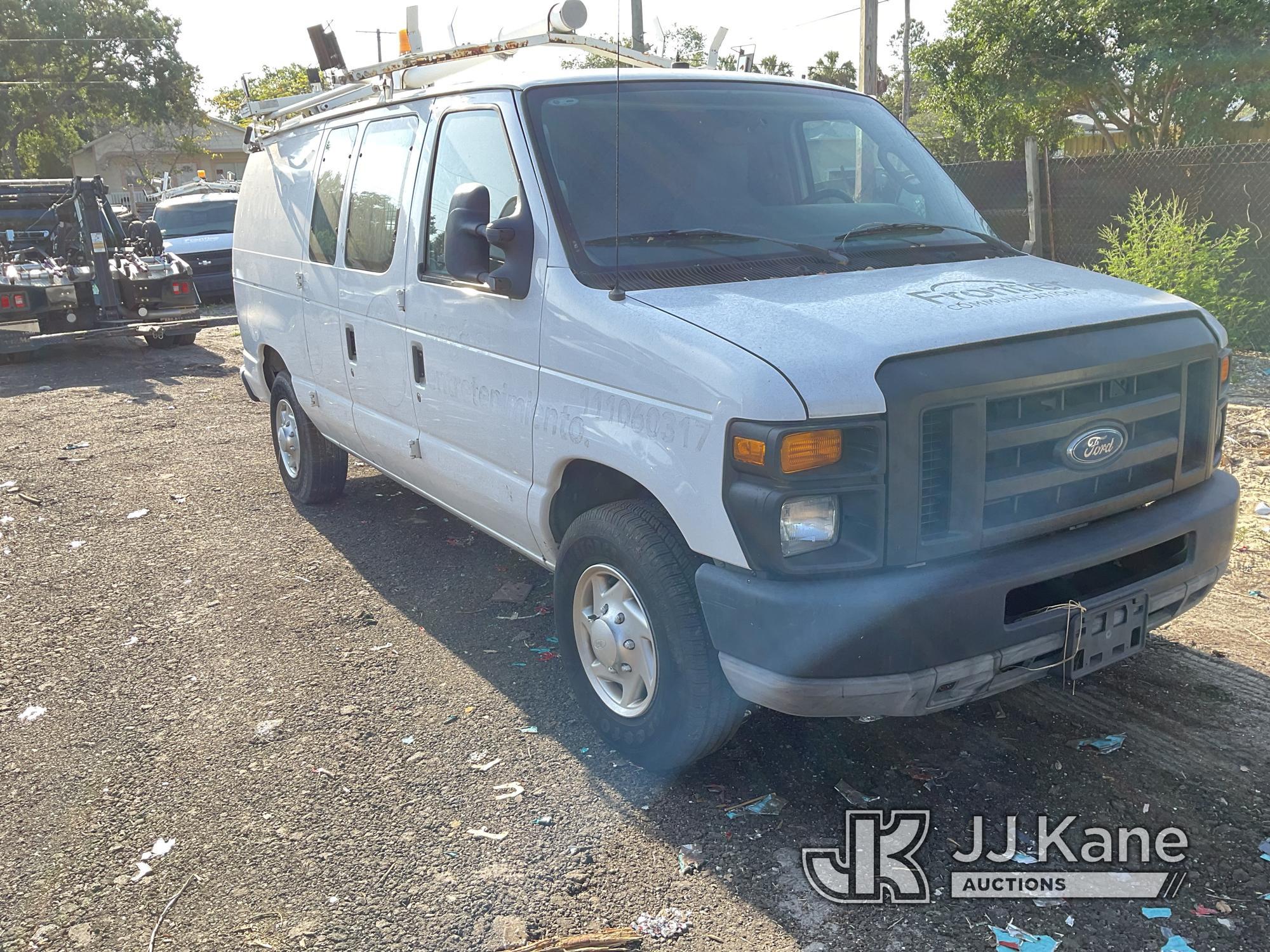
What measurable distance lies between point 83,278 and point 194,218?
5509 millimetres

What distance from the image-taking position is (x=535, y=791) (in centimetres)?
347

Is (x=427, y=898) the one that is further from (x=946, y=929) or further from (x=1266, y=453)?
(x=1266, y=453)

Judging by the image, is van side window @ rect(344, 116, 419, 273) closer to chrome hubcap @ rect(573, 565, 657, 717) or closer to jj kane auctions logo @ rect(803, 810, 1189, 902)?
chrome hubcap @ rect(573, 565, 657, 717)

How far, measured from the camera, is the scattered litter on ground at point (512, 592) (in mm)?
5102

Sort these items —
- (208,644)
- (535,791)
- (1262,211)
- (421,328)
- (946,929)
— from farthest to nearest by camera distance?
(1262,211) < (208,644) < (421,328) < (535,791) < (946,929)

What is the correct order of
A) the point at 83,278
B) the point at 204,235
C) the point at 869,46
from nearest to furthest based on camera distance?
1. the point at 869,46
2. the point at 83,278
3. the point at 204,235

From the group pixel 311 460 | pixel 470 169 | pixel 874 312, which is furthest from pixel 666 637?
pixel 311 460

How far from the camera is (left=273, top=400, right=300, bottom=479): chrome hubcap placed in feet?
21.5

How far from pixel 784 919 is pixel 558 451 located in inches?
63.8

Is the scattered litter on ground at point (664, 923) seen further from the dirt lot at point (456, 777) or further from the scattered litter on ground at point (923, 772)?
the scattered litter on ground at point (923, 772)

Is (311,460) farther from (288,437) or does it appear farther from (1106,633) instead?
(1106,633)

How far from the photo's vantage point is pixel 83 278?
42.6 ft

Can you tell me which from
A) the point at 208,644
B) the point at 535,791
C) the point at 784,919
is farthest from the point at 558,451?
the point at 208,644

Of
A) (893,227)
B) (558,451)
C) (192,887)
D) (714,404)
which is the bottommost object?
(192,887)
